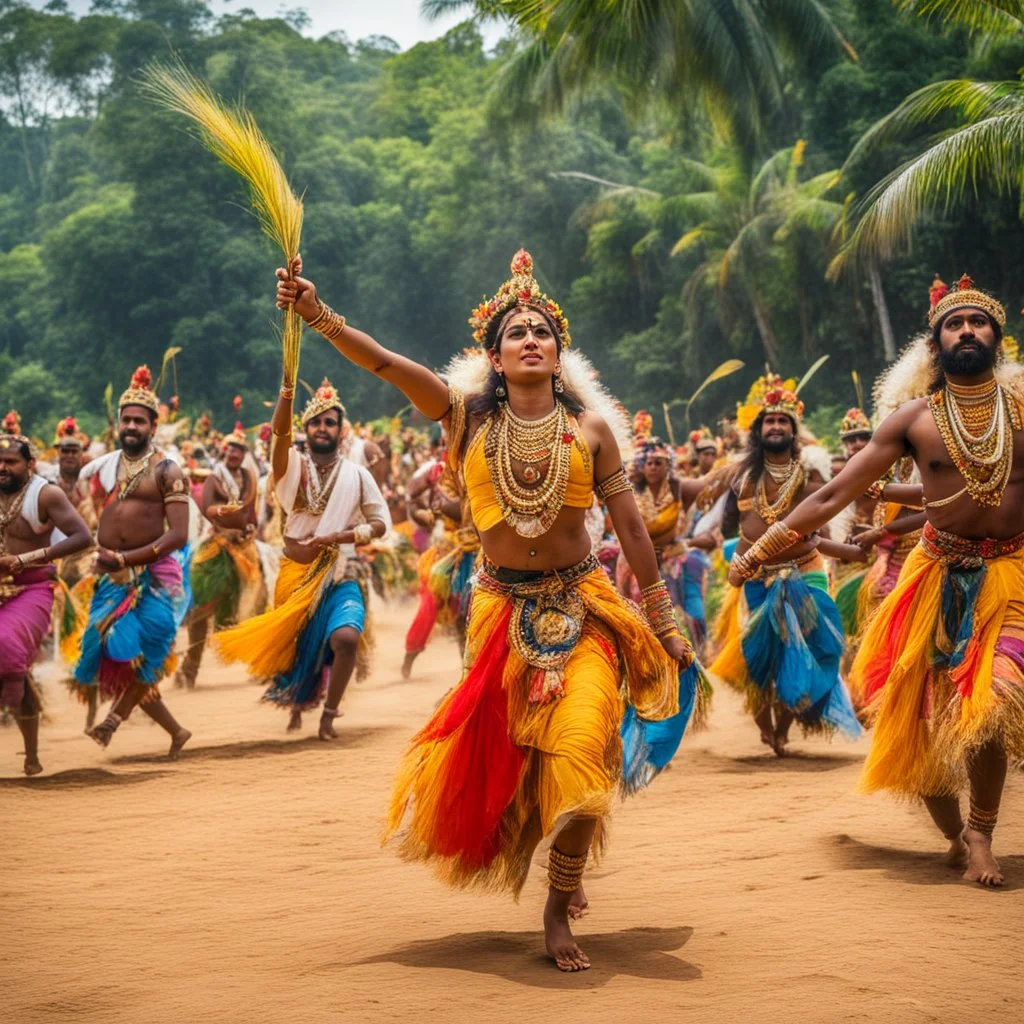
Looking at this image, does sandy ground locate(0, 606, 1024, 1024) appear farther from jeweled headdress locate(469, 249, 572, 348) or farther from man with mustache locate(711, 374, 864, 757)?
jeweled headdress locate(469, 249, 572, 348)

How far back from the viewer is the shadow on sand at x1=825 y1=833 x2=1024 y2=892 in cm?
593

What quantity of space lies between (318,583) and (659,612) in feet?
15.4

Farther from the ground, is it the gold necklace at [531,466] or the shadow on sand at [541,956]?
the gold necklace at [531,466]

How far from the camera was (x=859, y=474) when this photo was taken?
5965mm

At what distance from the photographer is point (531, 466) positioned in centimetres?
538

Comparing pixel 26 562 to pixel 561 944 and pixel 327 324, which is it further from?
pixel 561 944

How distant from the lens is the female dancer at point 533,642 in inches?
201

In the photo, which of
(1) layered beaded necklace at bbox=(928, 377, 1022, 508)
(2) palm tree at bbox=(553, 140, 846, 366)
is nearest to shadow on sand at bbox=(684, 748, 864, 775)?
(1) layered beaded necklace at bbox=(928, 377, 1022, 508)

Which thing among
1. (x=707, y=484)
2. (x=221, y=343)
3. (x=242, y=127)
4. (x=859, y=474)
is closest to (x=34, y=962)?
(x=242, y=127)

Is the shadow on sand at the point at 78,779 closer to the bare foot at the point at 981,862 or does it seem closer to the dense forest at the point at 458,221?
the bare foot at the point at 981,862

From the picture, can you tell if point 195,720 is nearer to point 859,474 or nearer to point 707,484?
point 707,484

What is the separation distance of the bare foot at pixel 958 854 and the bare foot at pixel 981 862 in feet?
0.56

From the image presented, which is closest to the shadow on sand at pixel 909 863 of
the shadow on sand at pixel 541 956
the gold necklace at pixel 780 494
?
the shadow on sand at pixel 541 956

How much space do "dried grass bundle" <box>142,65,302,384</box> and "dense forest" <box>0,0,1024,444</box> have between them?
61.8 ft
